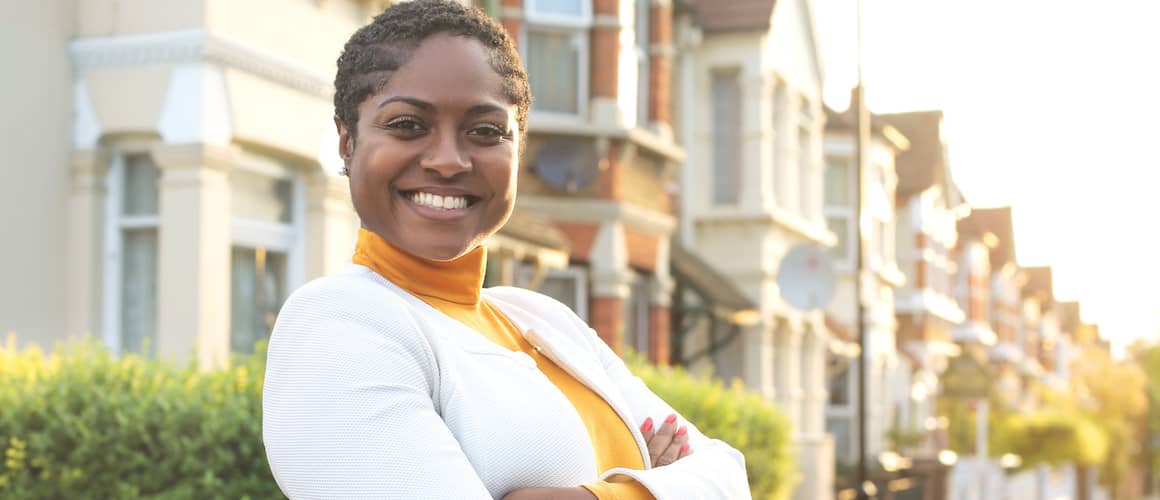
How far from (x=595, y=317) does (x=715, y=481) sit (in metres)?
13.8

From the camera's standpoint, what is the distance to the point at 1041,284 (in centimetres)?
6344

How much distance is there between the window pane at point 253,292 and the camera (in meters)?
10.3

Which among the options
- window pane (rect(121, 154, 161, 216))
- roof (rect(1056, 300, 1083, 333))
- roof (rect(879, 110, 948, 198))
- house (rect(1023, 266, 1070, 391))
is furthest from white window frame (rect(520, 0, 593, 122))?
roof (rect(1056, 300, 1083, 333))

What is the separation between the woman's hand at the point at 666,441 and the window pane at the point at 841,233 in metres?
→ 24.9

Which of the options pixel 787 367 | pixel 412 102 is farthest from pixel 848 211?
pixel 412 102

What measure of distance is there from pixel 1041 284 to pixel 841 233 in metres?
38.6

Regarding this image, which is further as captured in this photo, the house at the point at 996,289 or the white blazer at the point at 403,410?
the house at the point at 996,289

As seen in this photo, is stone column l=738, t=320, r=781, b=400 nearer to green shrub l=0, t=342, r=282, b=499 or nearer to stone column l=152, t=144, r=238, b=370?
stone column l=152, t=144, r=238, b=370

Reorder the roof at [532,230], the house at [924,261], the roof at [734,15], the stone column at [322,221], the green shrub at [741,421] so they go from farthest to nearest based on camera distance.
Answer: the house at [924,261] → the roof at [734,15] → the roof at [532,230] → the green shrub at [741,421] → the stone column at [322,221]

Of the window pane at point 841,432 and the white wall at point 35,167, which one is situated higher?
the white wall at point 35,167

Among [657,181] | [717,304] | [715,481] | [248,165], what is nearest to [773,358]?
[717,304]

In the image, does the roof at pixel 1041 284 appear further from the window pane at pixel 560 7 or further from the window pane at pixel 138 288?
the window pane at pixel 138 288

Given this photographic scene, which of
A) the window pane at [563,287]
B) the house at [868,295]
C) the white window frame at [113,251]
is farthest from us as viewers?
the house at [868,295]

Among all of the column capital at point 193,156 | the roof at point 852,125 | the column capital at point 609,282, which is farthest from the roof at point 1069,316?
the column capital at point 193,156
